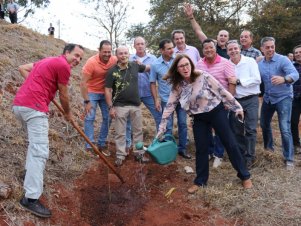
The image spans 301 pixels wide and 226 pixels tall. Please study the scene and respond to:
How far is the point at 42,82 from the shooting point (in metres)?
3.53

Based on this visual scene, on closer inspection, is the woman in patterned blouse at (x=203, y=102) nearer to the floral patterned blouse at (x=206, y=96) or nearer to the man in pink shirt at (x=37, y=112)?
the floral patterned blouse at (x=206, y=96)

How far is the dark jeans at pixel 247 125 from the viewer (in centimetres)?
485

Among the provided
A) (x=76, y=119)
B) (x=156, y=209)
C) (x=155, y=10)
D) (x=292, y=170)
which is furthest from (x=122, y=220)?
(x=155, y=10)

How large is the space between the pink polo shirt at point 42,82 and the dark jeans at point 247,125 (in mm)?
2493

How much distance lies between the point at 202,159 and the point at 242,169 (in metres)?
0.51

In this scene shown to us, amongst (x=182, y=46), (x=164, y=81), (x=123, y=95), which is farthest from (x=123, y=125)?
(x=182, y=46)

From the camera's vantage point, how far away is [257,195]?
14.0 ft

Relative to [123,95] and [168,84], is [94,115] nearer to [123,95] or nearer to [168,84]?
[123,95]

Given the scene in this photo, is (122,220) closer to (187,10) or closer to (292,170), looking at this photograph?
(292,170)

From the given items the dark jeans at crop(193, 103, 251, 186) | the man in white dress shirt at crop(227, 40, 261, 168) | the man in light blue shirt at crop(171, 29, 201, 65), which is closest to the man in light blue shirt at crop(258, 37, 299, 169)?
the man in white dress shirt at crop(227, 40, 261, 168)

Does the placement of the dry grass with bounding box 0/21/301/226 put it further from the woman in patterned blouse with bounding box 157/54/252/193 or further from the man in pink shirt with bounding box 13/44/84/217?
the woman in patterned blouse with bounding box 157/54/252/193

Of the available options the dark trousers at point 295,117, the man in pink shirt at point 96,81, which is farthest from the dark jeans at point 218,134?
the dark trousers at point 295,117

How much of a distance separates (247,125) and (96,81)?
2.32 meters

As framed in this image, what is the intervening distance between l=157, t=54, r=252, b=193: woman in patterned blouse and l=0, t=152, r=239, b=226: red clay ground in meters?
0.78
